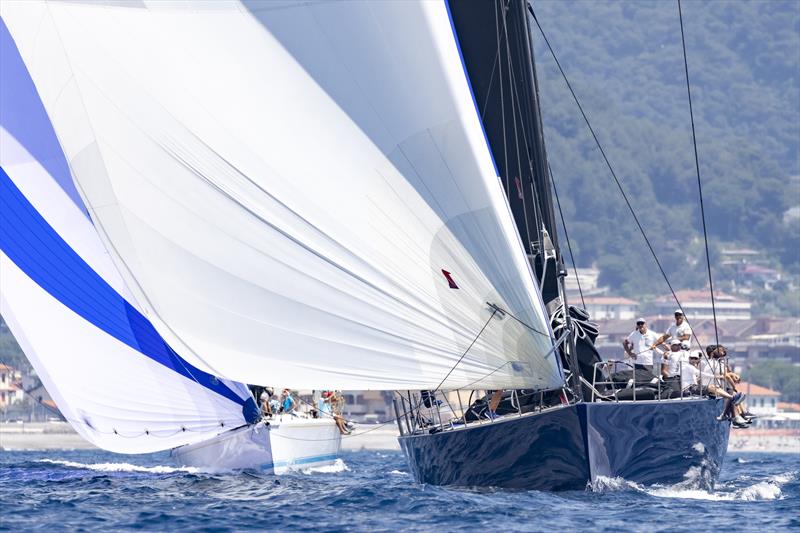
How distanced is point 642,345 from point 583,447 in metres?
2.93

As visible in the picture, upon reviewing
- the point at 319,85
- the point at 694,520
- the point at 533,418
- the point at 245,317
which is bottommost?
the point at 694,520

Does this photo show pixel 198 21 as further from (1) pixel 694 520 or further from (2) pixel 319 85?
(1) pixel 694 520

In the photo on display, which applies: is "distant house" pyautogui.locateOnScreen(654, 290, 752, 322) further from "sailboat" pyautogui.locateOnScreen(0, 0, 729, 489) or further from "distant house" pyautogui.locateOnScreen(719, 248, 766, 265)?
"sailboat" pyautogui.locateOnScreen(0, 0, 729, 489)

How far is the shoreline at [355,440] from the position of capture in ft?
245

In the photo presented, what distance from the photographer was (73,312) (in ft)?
71.1

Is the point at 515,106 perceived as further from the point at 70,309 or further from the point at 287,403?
the point at 287,403

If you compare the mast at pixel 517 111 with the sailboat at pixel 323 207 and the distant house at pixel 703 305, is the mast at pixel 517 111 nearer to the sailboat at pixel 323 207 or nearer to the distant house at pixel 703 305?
the sailboat at pixel 323 207

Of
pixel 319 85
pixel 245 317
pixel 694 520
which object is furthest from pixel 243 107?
pixel 694 520

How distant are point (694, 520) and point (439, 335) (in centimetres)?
295

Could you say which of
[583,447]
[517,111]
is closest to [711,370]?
[583,447]

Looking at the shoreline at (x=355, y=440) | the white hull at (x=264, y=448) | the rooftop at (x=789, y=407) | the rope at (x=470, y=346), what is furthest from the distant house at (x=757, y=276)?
the rope at (x=470, y=346)

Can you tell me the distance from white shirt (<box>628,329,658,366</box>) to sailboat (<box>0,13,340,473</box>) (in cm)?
639

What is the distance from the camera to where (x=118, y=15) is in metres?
16.4

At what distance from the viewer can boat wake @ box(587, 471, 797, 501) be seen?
16391mm
